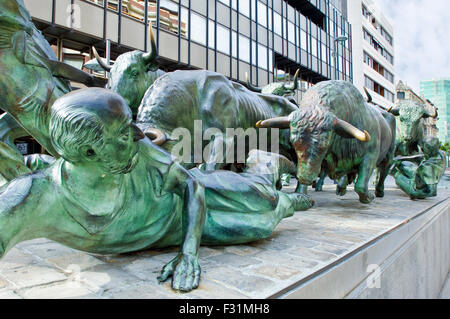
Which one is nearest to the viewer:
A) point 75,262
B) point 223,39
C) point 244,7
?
point 75,262

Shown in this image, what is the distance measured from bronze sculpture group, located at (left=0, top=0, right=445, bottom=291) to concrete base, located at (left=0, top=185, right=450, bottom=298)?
13cm

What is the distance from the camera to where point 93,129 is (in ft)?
4.65

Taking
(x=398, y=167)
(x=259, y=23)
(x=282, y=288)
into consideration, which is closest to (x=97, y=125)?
(x=282, y=288)

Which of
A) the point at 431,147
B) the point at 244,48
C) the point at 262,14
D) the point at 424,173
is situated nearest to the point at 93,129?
the point at 424,173

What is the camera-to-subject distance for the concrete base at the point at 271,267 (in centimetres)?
162

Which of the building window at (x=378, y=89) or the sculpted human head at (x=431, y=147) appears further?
the building window at (x=378, y=89)

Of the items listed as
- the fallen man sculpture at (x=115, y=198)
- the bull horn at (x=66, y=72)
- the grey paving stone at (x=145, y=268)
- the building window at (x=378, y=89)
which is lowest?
the grey paving stone at (x=145, y=268)

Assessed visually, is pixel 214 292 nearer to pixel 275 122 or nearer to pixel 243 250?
pixel 243 250

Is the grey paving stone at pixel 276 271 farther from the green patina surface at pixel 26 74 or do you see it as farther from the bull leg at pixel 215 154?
the green patina surface at pixel 26 74

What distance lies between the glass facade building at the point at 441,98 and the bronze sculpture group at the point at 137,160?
75.8m

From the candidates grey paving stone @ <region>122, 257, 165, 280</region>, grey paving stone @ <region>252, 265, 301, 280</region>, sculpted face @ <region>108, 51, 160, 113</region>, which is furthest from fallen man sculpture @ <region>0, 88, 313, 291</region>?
sculpted face @ <region>108, 51, 160, 113</region>

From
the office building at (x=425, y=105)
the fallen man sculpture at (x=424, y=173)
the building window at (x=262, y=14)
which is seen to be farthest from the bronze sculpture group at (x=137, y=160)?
the building window at (x=262, y=14)

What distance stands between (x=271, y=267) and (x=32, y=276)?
1.32 meters
